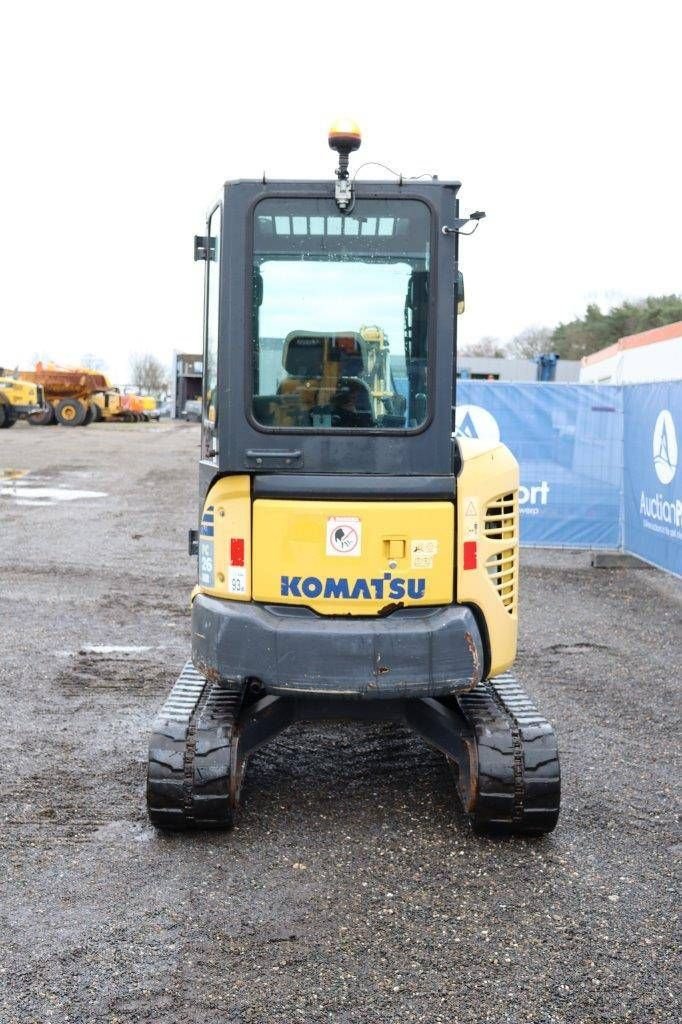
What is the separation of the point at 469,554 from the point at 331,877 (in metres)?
1.47

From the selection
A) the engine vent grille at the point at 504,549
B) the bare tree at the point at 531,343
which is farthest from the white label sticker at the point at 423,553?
the bare tree at the point at 531,343

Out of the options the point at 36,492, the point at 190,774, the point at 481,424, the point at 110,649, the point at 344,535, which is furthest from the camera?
the point at 36,492

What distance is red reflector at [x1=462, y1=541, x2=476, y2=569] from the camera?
465cm

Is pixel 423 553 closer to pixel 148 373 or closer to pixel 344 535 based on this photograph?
pixel 344 535

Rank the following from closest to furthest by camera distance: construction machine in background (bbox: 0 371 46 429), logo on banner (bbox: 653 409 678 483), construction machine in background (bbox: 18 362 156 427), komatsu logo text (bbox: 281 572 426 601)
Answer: komatsu logo text (bbox: 281 572 426 601) < logo on banner (bbox: 653 409 678 483) < construction machine in background (bbox: 0 371 46 429) < construction machine in background (bbox: 18 362 156 427)

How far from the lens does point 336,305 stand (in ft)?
14.7

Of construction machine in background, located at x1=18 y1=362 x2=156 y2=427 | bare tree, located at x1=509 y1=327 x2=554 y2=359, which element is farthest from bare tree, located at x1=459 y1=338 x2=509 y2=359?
construction machine in background, located at x1=18 y1=362 x2=156 y2=427

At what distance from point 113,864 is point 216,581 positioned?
1.26 meters

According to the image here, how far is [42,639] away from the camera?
8.42 m

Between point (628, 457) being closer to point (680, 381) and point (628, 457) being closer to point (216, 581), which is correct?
point (680, 381)

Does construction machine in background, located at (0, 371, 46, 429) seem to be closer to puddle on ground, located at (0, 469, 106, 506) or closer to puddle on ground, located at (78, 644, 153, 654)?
puddle on ground, located at (0, 469, 106, 506)

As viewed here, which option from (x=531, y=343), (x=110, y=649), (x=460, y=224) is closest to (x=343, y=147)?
(x=460, y=224)

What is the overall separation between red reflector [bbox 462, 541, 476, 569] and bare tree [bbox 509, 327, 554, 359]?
91.0m

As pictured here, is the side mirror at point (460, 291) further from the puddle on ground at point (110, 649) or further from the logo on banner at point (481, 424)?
the logo on banner at point (481, 424)
